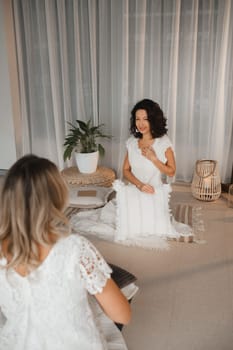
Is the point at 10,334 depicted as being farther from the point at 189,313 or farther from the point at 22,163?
the point at 189,313

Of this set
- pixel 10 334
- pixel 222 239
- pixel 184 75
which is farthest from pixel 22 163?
pixel 184 75

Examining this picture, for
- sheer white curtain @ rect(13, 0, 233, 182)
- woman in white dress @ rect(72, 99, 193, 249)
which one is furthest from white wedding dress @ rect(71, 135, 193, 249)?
sheer white curtain @ rect(13, 0, 233, 182)

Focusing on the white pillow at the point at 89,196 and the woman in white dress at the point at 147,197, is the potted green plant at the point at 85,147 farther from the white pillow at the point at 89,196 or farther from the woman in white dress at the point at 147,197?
the woman in white dress at the point at 147,197

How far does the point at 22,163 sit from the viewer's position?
979 millimetres

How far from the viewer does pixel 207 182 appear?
10.7ft

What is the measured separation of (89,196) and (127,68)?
1.32m

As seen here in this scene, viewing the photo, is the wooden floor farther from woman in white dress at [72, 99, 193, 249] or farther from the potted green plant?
the potted green plant

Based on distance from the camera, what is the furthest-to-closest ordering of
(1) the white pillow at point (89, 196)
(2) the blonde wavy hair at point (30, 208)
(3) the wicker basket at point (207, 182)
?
(3) the wicker basket at point (207, 182), (1) the white pillow at point (89, 196), (2) the blonde wavy hair at point (30, 208)

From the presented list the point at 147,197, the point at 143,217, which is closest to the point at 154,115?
the point at 147,197

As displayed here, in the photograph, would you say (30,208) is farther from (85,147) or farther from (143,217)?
(85,147)

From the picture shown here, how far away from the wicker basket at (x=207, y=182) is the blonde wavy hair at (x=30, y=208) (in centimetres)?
244

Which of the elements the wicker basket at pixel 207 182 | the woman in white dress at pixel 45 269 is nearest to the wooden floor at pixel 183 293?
the wicker basket at pixel 207 182

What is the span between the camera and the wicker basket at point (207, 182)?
10.7ft

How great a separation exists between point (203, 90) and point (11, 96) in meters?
2.02
